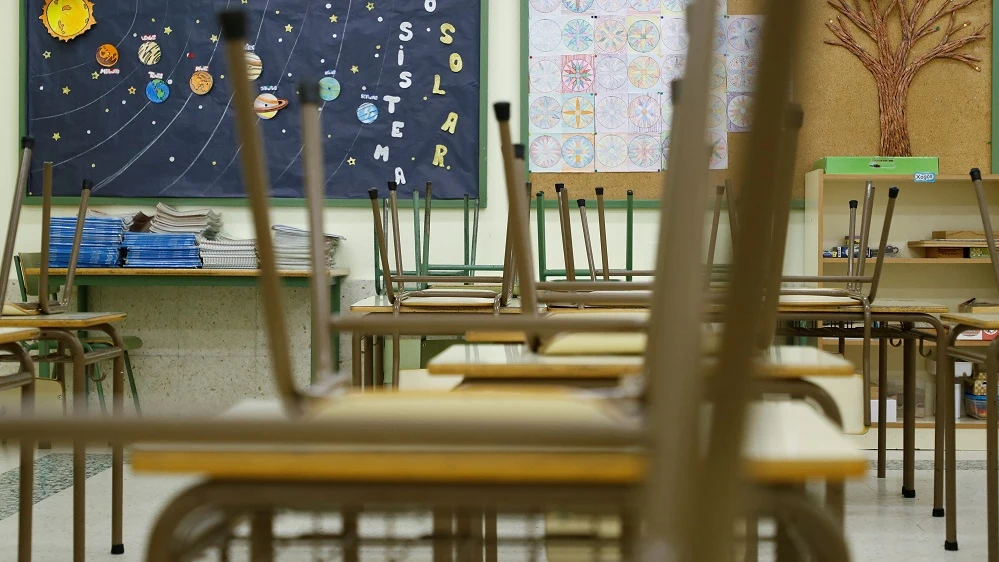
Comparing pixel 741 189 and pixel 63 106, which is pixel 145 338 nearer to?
pixel 63 106

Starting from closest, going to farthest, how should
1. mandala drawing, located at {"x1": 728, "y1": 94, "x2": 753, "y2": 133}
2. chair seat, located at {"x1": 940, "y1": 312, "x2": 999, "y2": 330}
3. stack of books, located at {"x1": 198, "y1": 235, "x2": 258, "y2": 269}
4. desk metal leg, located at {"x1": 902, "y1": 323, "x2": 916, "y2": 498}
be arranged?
mandala drawing, located at {"x1": 728, "y1": 94, "x2": 753, "y2": 133}
chair seat, located at {"x1": 940, "y1": 312, "x2": 999, "y2": 330}
desk metal leg, located at {"x1": 902, "y1": 323, "x2": 916, "y2": 498}
stack of books, located at {"x1": 198, "y1": 235, "x2": 258, "y2": 269}

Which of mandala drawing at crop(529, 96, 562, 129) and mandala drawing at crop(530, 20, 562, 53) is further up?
mandala drawing at crop(530, 20, 562, 53)

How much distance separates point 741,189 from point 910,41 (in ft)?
15.3

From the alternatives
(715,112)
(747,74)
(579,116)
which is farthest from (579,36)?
(747,74)

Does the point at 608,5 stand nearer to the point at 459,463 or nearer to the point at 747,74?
the point at 459,463

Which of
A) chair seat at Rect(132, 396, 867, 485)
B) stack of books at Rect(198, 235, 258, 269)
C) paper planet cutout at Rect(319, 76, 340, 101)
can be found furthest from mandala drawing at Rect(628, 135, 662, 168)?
chair seat at Rect(132, 396, 867, 485)

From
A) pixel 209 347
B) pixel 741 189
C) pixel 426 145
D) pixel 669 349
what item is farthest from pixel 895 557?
pixel 209 347

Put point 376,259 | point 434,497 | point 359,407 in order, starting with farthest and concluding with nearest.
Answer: point 376,259 → point 359,407 → point 434,497

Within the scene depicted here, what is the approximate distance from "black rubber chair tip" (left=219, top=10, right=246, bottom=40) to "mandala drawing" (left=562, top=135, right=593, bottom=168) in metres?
4.00

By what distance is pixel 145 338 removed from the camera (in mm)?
4469

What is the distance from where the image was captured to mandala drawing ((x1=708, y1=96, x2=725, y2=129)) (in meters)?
0.36

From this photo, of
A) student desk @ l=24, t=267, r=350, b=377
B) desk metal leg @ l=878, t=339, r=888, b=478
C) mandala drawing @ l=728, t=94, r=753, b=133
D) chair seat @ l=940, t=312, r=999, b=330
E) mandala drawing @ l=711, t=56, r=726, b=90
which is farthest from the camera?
student desk @ l=24, t=267, r=350, b=377

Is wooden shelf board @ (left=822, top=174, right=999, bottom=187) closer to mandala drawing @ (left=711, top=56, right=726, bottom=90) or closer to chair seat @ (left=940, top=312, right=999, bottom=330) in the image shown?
chair seat @ (left=940, top=312, right=999, bottom=330)

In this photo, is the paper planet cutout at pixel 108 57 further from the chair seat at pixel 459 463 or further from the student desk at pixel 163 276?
the chair seat at pixel 459 463
